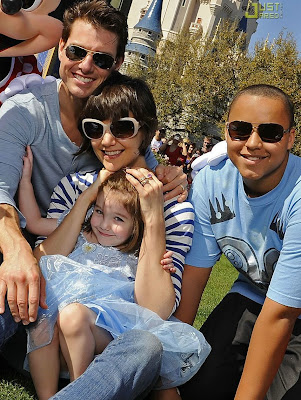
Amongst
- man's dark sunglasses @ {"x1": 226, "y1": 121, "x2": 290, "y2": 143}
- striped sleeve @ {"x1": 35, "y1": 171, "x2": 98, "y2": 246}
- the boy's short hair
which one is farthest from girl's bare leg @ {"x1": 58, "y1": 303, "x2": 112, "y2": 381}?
the boy's short hair

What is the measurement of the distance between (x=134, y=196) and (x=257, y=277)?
805 mm

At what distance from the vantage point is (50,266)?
250 cm

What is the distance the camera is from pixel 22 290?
2277mm

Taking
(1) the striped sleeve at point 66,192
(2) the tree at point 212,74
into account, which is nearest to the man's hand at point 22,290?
(1) the striped sleeve at point 66,192

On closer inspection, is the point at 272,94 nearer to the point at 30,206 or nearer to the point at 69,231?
the point at 69,231

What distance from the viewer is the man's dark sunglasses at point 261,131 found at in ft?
8.75

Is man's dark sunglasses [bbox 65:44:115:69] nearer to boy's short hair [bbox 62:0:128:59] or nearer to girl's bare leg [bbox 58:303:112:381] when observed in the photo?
boy's short hair [bbox 62:0:128:59]

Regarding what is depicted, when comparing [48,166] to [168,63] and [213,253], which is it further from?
[168,63]

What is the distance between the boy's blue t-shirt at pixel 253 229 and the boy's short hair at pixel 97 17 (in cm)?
103

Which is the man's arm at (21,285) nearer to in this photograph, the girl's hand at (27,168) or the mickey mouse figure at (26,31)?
the girl's hand at (27,168)

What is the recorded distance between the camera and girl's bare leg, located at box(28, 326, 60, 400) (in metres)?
2.30

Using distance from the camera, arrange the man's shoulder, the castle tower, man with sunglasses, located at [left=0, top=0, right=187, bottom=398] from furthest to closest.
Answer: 1. the castle tower
2. the man's shoulder
3. man with sunglasses, located at [left=0, top=0, right=187, bottom=398]

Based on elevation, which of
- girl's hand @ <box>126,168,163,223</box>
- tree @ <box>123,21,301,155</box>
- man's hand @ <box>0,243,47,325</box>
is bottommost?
man's hand @ <box>0,243,47,325</box>

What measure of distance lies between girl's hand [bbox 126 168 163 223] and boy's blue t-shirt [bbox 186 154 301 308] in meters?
0.38
